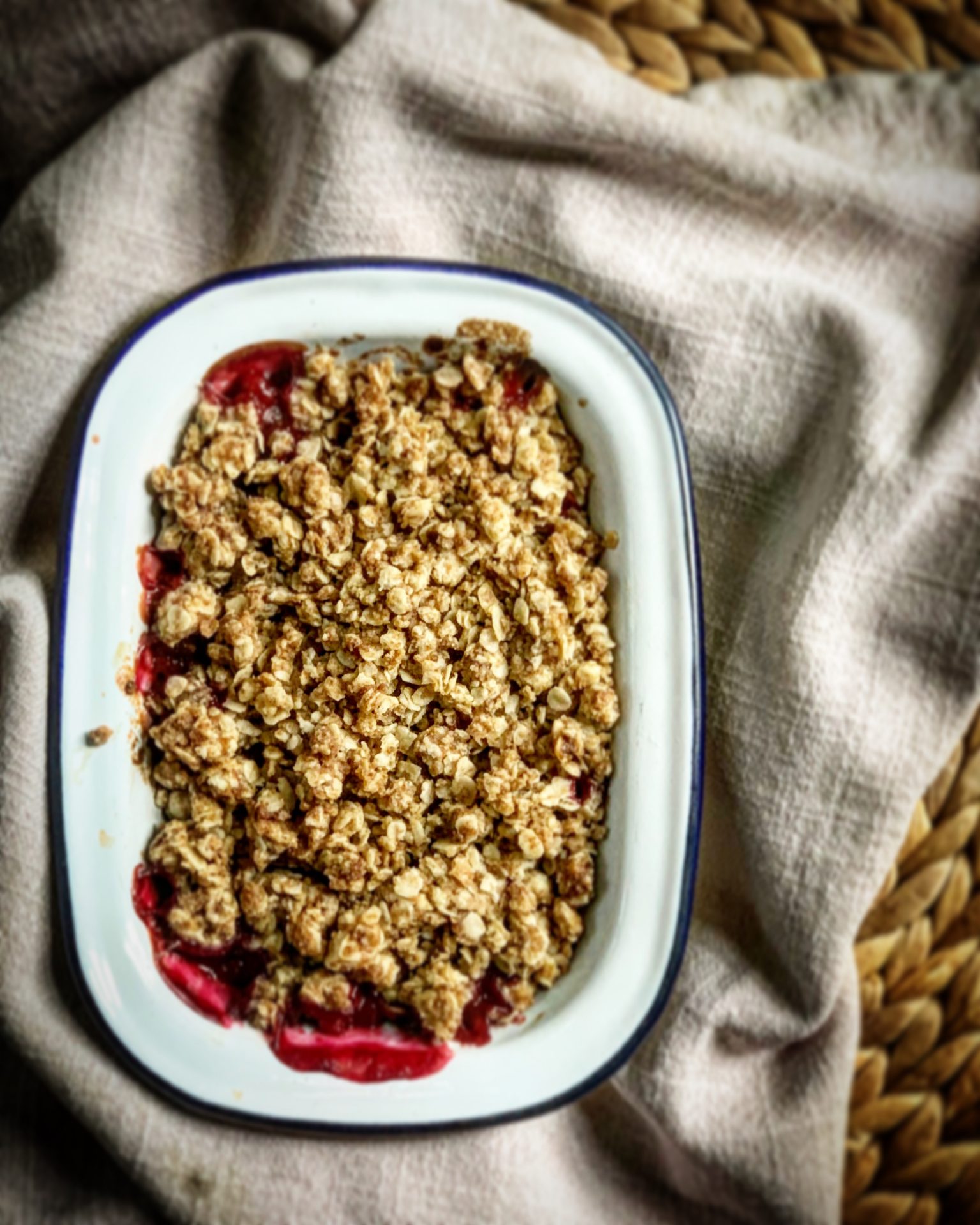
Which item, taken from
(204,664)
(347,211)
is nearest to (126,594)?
(204,664)

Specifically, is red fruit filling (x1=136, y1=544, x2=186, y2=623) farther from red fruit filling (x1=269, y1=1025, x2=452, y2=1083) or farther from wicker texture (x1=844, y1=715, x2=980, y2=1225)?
wicker texture (x1=844, y1=715, x2=980, y2=1225)

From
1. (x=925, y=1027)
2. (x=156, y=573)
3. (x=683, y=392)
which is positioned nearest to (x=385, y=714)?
(x=156, y=573)

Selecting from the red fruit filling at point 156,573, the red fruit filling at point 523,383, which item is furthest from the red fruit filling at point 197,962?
the red fruit filling at point 523,383

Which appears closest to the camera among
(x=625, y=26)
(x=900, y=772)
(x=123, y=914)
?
(x=123, y=914)

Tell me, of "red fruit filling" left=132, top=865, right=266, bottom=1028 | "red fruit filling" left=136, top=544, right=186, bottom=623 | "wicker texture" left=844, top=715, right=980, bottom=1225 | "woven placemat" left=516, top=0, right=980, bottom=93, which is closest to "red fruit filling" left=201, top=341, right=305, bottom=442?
"red fruit filling" left=136, top=544, right=186, bottom=623

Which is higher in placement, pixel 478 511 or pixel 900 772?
pixel 478 511

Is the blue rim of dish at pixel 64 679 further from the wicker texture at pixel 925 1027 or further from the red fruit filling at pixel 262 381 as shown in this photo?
the wicker texture at pixel 925 1027

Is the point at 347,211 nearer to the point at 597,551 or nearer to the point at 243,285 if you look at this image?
the point at 243,285
